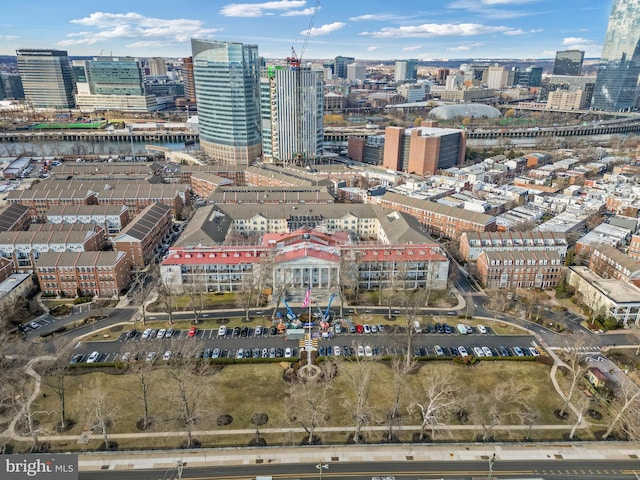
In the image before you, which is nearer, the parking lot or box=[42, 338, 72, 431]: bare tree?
box=[42, 338, 72, 431]: bare tree

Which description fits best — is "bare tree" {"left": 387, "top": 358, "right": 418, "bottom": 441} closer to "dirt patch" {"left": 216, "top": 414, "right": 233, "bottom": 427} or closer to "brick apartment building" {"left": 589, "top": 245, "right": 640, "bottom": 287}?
"dirt patch" {"left": 216, "top": 414, "right": 233, "bottom": 427}

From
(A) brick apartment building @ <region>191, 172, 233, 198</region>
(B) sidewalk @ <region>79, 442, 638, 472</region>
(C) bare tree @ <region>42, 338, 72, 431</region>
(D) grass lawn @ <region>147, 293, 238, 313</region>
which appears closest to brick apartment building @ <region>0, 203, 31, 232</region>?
(A) brick apartment building @ <region>191, 172, 233, 198</region>

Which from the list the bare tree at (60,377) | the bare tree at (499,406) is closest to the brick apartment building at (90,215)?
the bare tree at (60,377)

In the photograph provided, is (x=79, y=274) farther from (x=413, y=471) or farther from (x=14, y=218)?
(x=413, y=471)

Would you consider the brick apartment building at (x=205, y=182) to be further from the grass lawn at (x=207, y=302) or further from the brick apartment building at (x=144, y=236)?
the grass lawn at (x=207, y=302)

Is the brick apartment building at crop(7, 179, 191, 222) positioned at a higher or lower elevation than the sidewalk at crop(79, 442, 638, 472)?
higher

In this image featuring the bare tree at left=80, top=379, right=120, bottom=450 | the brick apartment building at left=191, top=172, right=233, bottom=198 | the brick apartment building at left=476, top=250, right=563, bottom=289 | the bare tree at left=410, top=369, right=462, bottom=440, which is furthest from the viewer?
the brick apartment building at left=191, top=172, right=233, bottom=198
